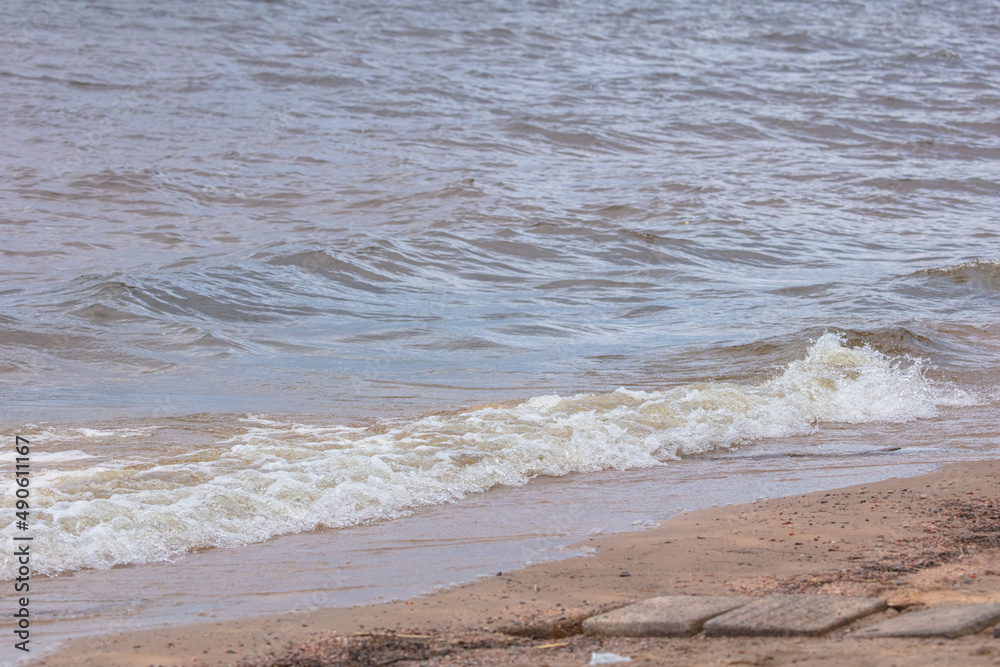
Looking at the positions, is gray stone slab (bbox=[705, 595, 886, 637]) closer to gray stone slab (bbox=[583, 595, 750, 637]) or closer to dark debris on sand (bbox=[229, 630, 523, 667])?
gray stone slab (bbox=[583, 595, 750, 637])

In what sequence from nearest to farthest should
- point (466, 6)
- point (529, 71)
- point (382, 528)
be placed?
point (382, 528) < point (529, 71) < point (466, 6)

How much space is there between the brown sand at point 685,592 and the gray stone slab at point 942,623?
0.04 metres

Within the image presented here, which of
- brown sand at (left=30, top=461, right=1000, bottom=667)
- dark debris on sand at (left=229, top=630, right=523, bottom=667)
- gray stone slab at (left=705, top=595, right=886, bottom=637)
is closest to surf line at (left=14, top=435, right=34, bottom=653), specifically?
brown sand at (left=30, top=461, right=1000, bottom=667)

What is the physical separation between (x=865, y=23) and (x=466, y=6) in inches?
454

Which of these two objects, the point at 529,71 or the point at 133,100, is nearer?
the point at 133,100

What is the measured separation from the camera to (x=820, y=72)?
2347 centimetres

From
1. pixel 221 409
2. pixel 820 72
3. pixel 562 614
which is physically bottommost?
pixel 221 409

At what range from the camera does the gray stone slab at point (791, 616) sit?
2645mm

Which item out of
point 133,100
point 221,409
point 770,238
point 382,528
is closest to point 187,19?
point 133,100

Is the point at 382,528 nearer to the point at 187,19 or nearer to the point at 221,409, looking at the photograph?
the point at 221,409

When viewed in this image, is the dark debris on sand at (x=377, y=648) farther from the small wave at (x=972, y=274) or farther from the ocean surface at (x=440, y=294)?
the small wave at (x=972, y=274)

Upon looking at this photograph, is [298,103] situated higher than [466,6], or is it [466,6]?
[466,6]

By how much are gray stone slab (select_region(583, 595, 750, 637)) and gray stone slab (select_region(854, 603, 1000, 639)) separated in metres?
0.41

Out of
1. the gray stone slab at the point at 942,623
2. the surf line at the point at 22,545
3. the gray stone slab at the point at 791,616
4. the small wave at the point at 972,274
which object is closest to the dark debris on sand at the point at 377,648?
the gray stone slab at the point at 791,616
